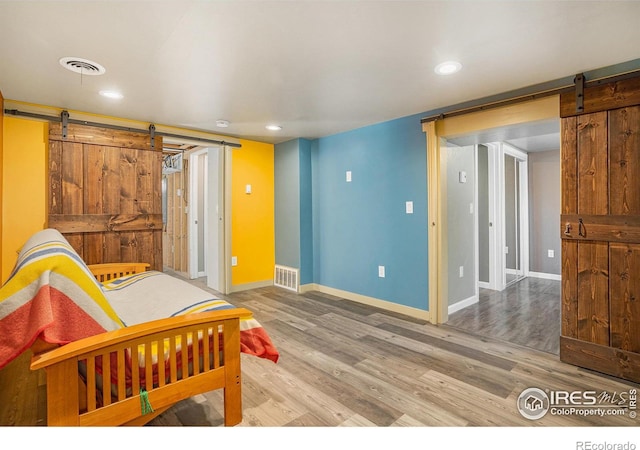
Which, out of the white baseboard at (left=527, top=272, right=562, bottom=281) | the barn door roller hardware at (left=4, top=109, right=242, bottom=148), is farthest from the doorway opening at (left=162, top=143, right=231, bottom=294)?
the white baseboard at (left=527, top=272, right=562, bottom=281)

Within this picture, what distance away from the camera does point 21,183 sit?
9.41 ft

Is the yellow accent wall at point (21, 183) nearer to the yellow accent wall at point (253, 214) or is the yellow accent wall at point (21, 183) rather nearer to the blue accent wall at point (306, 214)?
the yellow accent wall at point (253, 214)

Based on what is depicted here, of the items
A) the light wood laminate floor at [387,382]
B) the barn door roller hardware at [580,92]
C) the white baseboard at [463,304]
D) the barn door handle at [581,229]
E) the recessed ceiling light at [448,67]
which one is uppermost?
the recessed ceiling light at [448,67]

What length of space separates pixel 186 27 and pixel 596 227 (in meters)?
2.76

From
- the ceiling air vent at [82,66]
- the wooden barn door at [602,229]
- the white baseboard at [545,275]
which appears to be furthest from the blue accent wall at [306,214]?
the white baseboard at [545,275]

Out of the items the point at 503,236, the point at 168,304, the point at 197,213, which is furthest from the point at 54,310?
the point at 503,236

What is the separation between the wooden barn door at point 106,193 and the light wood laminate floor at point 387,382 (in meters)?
1.44

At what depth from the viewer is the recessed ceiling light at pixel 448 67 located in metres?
2.13

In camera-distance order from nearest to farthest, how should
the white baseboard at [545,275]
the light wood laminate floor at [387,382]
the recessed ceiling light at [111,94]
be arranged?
the light wood laminate floor at [387,382]
the recessed ceiling light at [111,94]
the white baseboard at [545,275]

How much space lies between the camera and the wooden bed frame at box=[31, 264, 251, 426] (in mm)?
1157

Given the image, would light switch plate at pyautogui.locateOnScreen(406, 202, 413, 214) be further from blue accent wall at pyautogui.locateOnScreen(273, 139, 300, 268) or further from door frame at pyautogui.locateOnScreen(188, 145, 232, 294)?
door frame at pyautogui.locateOnScreen(188, 145, 232, 294)

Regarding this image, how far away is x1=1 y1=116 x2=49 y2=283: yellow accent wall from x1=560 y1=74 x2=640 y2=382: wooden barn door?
426 cm

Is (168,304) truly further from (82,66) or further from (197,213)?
(197,213)
